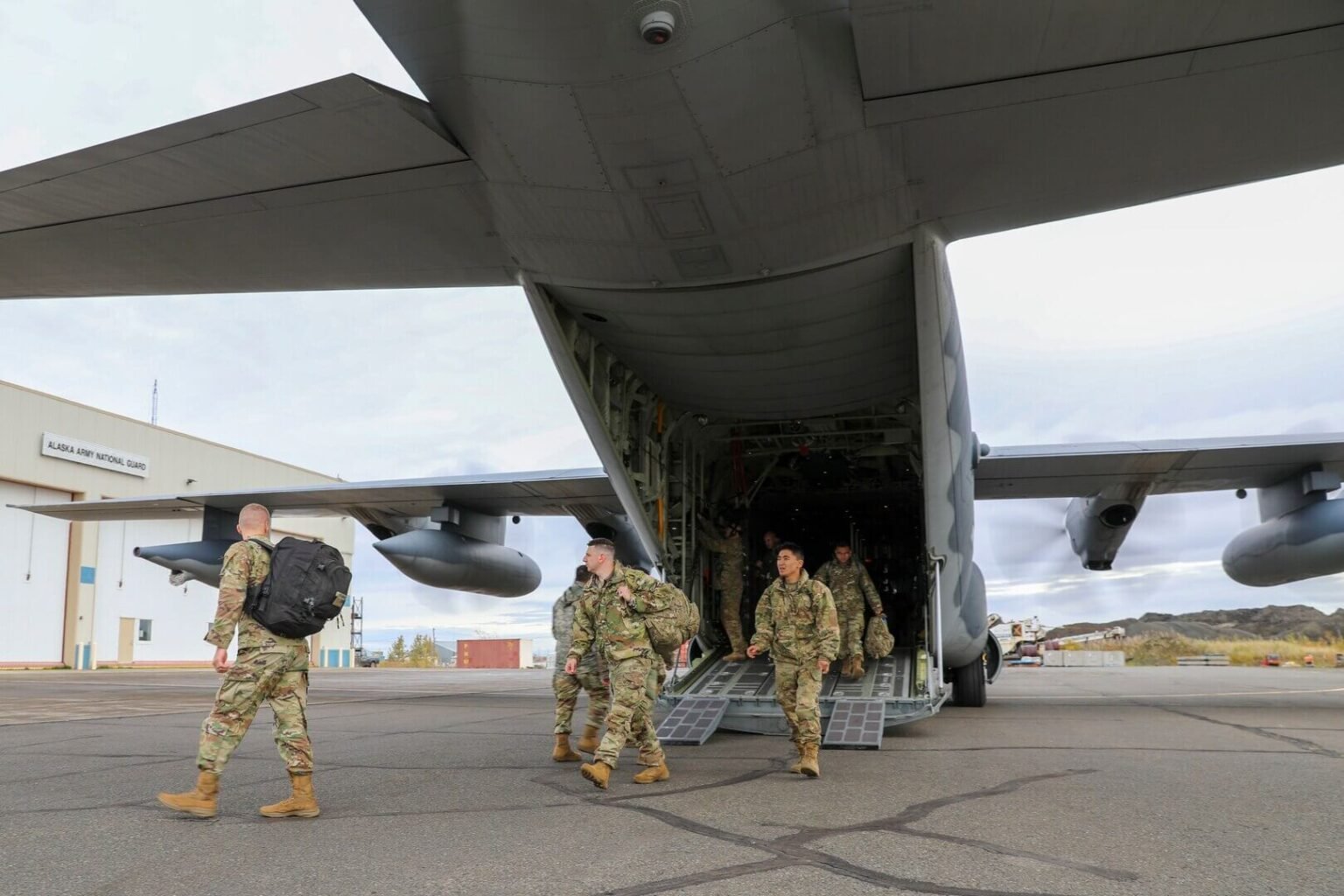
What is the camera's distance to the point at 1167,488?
1240 centimetres

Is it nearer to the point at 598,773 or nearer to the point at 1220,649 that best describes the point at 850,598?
the point at 598,773

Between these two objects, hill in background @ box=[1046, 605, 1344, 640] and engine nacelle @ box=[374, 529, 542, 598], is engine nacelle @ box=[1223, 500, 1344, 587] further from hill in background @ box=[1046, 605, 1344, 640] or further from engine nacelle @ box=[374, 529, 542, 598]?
hill in background @ box=[1046, 605, 1344, 640]

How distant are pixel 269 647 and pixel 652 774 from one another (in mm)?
2239

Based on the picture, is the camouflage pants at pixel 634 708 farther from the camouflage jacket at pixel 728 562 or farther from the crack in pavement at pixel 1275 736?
the camouflage jacket at pixel 728 562

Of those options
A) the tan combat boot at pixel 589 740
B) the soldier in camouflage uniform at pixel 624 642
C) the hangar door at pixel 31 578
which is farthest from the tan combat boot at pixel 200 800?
the hangar door at pixel 31 578

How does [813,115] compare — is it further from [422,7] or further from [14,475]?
[14,475]

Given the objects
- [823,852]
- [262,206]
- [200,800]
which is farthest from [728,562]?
[823,852]

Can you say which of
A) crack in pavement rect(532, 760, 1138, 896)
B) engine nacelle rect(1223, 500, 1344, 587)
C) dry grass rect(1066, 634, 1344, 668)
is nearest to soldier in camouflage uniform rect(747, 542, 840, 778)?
Result: crack in pavement rect(532, 760, 1138, 896)

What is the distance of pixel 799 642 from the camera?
6.12 m

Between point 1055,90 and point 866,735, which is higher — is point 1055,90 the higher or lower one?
the higher one

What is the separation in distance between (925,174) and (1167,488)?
8.66 meters

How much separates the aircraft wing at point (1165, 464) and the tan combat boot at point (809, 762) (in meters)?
5.67

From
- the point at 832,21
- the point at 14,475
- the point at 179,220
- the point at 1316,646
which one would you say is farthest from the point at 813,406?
the point at 1316,646

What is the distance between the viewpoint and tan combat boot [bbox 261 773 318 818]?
14.5 feet
